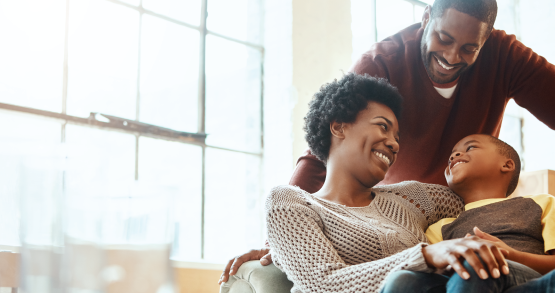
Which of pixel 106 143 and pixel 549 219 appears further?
pixel 106 143

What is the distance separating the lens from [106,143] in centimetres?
299

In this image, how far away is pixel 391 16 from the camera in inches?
179

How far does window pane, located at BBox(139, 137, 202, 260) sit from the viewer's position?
3189mm

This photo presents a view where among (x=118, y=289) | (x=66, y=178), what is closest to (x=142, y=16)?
(x=66, y=178)

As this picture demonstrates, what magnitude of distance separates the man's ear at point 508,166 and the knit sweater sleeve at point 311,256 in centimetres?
60

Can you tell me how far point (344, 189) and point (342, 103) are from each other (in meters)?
0.27

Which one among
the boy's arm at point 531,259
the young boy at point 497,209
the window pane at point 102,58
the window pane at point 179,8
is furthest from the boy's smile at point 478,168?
the window pane at point 179,8

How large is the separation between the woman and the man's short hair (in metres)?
0.33

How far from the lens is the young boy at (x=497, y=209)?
1468 millimetres

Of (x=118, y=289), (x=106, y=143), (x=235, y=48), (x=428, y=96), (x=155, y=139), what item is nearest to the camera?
(x=118, y=289)

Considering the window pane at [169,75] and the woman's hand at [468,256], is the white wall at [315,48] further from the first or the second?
the woman's hand at [468,256]

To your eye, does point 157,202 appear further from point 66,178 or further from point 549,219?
point 549,219

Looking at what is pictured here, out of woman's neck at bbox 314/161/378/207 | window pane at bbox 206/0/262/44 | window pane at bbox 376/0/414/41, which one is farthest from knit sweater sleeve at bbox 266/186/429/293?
window pane at bbox 376/0/414/41

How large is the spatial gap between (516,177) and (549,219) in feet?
0.94
